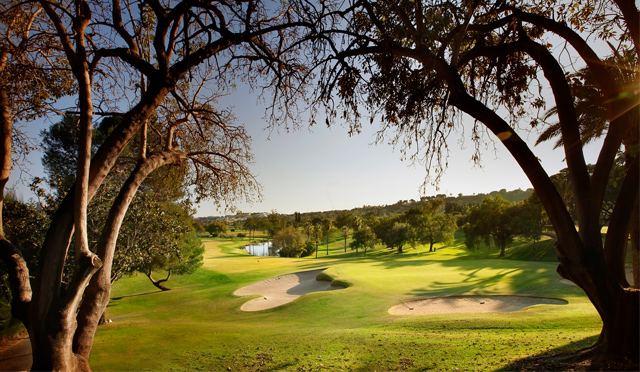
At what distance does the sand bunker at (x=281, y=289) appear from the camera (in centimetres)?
1972

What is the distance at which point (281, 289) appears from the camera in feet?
79.6

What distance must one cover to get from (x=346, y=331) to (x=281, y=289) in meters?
13.9

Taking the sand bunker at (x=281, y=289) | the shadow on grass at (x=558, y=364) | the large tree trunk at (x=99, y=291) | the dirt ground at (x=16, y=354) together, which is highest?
the large tree trunk at (x=99, y=291)

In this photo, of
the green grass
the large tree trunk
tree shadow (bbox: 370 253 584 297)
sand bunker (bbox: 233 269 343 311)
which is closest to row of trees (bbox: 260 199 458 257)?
tree shadow (bbox: 370 253 584 297)

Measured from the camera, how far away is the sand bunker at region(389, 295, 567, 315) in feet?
53.4

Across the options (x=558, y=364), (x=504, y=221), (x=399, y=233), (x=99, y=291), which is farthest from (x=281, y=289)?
(x=399, y=233)

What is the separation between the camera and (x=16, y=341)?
45.0ft

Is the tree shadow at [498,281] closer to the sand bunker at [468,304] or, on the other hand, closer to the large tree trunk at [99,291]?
the sand bunker at [468,304]

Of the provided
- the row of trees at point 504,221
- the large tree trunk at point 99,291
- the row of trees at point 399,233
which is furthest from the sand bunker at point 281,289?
the row of trees at point 399,233

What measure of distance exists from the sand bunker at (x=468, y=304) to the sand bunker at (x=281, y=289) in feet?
21.9

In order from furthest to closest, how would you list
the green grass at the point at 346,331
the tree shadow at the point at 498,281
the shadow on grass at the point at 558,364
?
the tree shadow at the point at 498,281 < the green grass at the point at 346,331 < the shadow on grass at the point at 558,364

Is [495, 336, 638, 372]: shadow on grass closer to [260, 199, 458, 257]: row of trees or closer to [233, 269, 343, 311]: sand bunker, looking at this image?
[233, 269, 343, 311]: sand bunker

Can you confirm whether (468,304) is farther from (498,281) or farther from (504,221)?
(504,221)

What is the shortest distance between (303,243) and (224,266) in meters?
29.9
